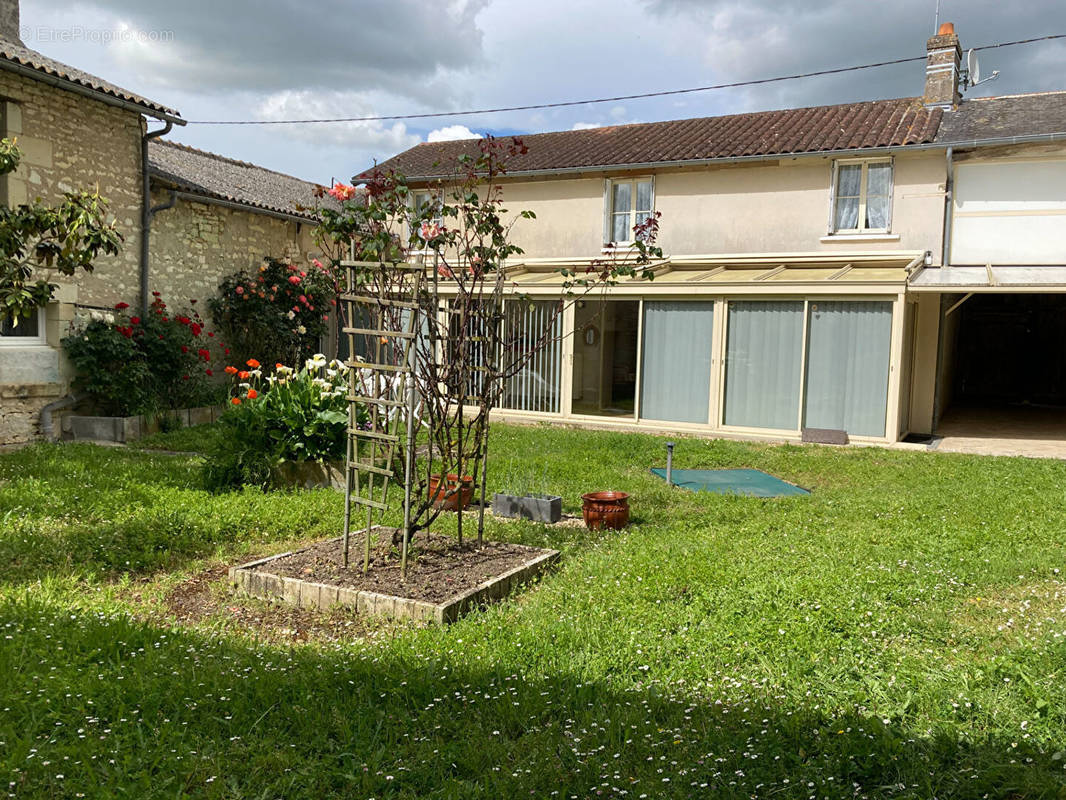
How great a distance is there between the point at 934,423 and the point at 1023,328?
10034 millimetres

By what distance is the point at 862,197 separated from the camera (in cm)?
1341

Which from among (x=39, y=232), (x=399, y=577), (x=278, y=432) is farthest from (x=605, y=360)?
(x=39, y=232)

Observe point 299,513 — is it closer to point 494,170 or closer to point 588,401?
point 494,170

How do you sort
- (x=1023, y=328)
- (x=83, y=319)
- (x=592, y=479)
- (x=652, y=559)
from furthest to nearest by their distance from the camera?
1. (x=1023, y=328)
2. (x=83, y=319)
3. (x=592, y=479)
4. (x=652, y=559)

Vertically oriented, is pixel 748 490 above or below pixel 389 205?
below

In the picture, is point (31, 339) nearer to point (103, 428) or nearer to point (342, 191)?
point (103, 428)

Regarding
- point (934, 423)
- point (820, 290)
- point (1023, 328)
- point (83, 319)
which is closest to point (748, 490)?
point (820, 290)

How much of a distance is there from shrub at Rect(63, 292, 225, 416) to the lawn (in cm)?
447

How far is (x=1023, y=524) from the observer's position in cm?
692

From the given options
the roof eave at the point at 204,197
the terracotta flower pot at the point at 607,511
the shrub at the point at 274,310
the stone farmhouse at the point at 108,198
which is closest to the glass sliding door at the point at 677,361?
the shrub at the point at 274,310

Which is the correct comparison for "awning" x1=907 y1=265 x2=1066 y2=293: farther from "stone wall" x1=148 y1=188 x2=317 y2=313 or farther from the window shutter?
"stone wall" x1=148 y1=188 x2=317 y2=313

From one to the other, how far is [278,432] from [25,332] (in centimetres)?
512

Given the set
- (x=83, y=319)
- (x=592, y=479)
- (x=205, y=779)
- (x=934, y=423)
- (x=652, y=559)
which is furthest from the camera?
(x=934, y=423)

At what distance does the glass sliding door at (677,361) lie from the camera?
13211 millimetres
